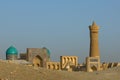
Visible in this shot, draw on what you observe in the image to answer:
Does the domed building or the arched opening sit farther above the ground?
the domed building

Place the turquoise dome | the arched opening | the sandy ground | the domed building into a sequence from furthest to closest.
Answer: the turquoise dome
the domed building
the arched opening
the sandy ground

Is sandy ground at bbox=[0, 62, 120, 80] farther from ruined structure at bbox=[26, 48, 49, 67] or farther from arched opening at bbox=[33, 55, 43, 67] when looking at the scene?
arched opening at bbox=[33, 55, 43, 67]

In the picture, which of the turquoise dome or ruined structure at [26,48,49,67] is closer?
ruined structure at [26,48,49,67]

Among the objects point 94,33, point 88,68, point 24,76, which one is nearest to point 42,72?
point 24,76

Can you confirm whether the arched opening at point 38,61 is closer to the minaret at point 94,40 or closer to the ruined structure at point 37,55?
the ruined structure at point 37,55

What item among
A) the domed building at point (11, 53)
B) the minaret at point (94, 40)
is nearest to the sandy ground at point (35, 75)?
the domed building at point (11, 53)

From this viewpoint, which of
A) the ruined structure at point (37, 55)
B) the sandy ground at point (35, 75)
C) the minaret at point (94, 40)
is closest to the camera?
the sandy ground at point (35, 75)

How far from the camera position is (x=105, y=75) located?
2016 centimetres

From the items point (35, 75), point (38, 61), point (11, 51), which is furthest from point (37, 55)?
point (35, 75)

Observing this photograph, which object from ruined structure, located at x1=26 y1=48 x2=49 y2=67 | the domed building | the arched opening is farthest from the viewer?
the domed building

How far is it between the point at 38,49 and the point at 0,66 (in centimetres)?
3039

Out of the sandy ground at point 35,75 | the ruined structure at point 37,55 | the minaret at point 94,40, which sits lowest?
the sandy ground at point 35,75

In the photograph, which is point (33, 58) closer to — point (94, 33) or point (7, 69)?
point (94, 33)

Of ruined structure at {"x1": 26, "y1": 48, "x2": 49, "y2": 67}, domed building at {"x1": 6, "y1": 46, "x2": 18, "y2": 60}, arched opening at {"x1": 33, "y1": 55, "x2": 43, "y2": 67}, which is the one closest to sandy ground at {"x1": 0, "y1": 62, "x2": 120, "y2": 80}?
ruined structure at {"x1": 26, "y1": 48, "x2": 49, "y2": 67}
